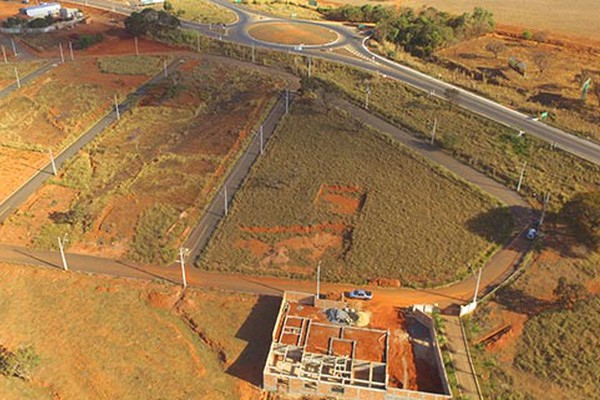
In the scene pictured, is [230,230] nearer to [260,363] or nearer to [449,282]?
[260,363]

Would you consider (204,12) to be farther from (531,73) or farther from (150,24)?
(531,73)

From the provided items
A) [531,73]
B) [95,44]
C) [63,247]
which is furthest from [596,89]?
[95,44]

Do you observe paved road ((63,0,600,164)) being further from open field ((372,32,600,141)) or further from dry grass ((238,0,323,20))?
dry grass ((238,0,323,20))

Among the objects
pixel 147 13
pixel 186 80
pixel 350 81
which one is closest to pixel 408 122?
pixel 350 81

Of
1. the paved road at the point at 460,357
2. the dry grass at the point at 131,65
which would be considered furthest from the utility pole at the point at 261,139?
the paved road at the point at 460,357

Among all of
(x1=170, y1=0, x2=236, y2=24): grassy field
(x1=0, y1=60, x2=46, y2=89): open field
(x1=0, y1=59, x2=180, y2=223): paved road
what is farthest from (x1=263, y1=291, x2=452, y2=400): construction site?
(x1=170, y1=0, x2=236, y2=24): grassy field
